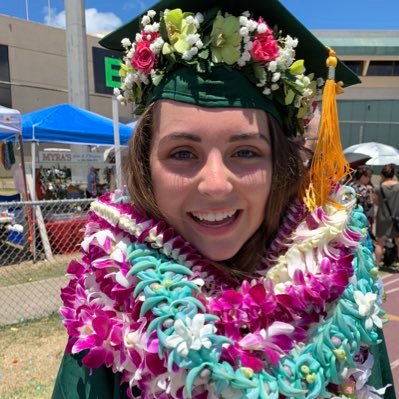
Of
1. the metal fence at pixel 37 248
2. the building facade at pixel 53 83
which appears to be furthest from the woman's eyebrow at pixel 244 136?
the building facade at pixel 53 83

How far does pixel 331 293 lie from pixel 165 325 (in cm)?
45

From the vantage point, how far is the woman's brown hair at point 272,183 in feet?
4.00

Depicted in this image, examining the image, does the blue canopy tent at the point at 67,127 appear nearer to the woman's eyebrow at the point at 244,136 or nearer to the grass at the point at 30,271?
the grass at the point at 30,271

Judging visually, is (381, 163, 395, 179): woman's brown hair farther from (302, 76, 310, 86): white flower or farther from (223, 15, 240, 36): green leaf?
(223, 15, 240, 36): green leaf

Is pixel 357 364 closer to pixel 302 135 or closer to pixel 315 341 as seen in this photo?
pixel 315 341

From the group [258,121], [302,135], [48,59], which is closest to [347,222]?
[302,135]

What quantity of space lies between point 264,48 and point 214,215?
0.45 metres

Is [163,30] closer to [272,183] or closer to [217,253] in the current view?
[272,183]

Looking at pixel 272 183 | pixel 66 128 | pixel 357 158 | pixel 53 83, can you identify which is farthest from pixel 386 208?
pixel 53 83

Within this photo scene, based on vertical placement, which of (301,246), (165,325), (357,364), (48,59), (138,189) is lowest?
(357,364)

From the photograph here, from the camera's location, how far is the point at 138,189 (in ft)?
4.15

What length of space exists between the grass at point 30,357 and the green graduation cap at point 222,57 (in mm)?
2636

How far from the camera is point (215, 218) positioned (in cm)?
115

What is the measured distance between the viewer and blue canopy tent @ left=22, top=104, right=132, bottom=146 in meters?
7.26
